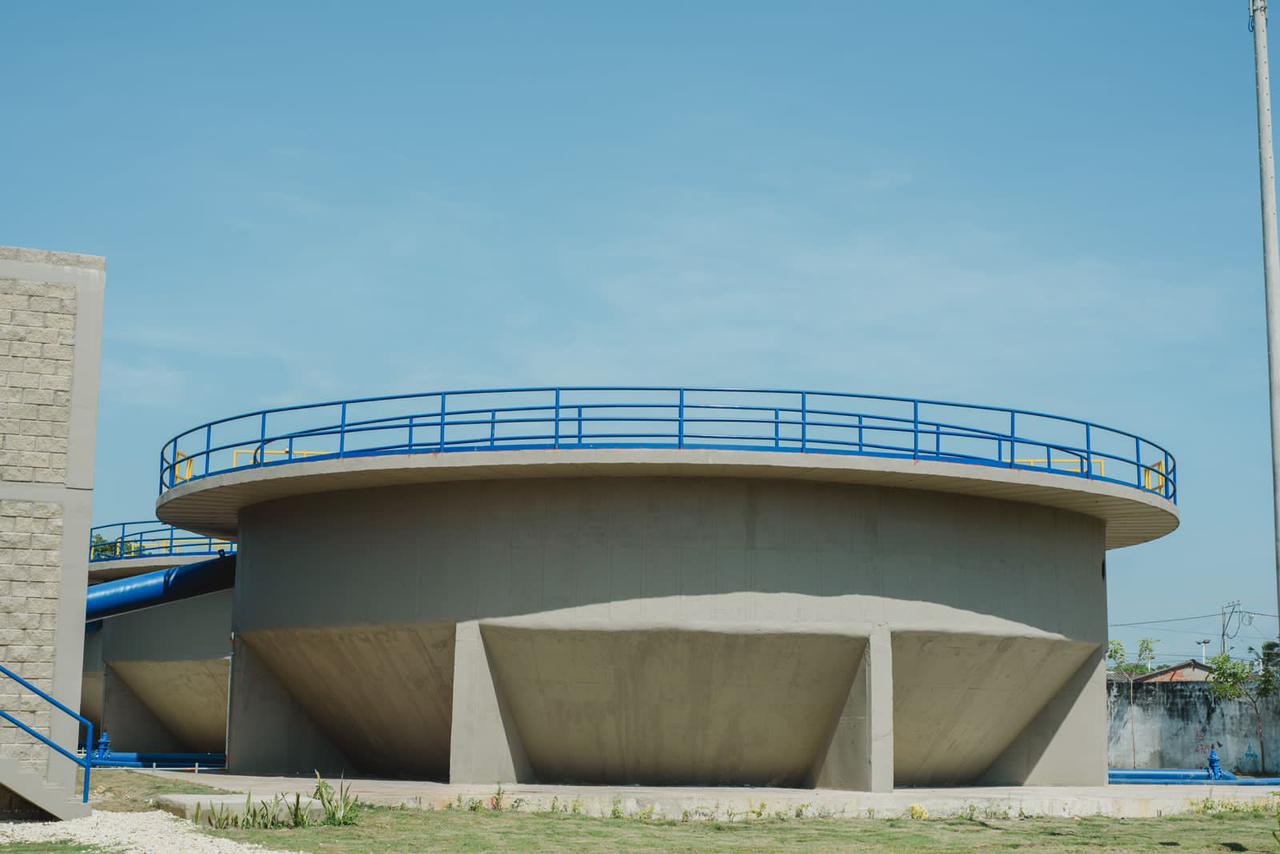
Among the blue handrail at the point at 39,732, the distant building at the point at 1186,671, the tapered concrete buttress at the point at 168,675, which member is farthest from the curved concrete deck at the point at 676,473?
the distant building at the point at 1186,671

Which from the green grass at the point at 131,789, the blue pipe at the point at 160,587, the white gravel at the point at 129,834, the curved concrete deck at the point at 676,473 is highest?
the curved concrete deck at the point at 676,473

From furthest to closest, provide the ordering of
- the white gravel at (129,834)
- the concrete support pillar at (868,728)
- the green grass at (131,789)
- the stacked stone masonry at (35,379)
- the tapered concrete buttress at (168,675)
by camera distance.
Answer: the tapered concrete buttress at (168,675)
the concrete support pillar at (868,728)
the green grass at (131,789)
the stacked stone masonry at (35,379)
the white gravel at (129,834)

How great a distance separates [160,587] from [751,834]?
17921 mm

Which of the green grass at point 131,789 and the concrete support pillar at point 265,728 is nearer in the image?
the green grass at point 131,789

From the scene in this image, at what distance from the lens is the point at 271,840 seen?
17844 mm

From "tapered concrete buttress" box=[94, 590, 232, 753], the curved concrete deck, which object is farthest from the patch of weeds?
"tapered concrete buttress" box=[94, 590, 232, 753]

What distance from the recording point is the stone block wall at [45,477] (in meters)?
19.7

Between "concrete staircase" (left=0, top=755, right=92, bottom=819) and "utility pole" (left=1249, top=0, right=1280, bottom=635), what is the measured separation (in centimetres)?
1522

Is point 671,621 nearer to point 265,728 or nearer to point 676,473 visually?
point 676,473

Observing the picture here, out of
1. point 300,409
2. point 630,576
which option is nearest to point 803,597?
point 630,576

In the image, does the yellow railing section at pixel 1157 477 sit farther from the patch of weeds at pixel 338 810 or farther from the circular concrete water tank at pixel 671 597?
the patch of weeds at pixel 338 810

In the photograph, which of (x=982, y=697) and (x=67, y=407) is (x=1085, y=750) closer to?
(x=982, y=697)

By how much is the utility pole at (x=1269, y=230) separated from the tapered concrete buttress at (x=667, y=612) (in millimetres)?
6781

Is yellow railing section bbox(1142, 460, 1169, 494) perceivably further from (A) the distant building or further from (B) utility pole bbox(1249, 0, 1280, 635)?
(A) the distant building
